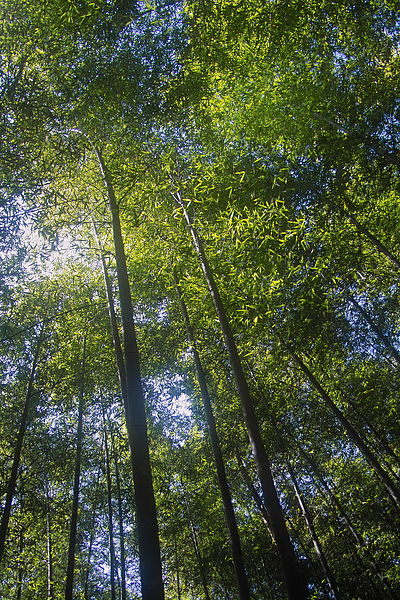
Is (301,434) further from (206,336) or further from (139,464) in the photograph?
(139,464)

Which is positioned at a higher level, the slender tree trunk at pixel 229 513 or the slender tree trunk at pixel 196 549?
the slender tree trunk at pixel 196 549

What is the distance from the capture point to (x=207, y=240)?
4.48m

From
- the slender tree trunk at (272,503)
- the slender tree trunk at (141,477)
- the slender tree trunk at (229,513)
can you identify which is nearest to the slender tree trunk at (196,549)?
the slender tree trunk at (229,513)

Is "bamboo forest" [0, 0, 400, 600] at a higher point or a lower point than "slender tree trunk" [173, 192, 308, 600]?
higher

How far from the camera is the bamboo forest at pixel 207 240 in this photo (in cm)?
294

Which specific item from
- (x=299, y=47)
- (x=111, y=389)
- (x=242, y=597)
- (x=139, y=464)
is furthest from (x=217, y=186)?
(x=111, y=389)

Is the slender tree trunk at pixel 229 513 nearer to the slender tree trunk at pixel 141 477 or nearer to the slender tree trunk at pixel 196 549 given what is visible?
the slender tree trunk at pixel 141 477

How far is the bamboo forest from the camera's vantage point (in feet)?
9.65

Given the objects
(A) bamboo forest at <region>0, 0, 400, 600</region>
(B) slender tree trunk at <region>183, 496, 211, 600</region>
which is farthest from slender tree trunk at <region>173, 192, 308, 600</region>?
(B) slender tree trunk at <region>183, 496, 211, 600</region>

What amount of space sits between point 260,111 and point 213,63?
1.45 m

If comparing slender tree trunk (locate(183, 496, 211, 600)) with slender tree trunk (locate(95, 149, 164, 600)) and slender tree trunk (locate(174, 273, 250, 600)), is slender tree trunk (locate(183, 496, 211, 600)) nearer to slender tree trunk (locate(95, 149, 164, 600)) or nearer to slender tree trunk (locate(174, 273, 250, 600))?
slender tree trunk (locate(174, 273, 250, 600))

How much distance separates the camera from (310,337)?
192 inches

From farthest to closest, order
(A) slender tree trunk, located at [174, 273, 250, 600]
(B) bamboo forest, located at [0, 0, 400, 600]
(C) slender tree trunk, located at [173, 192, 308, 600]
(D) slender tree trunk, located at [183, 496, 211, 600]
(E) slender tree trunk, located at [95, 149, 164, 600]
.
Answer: (D) slender tree trunk, located at [183, 496, 211, 600]
(A) slender tree trunk, located at [174, 273, 250, 600]
(B) bamboo forest, located at [0, 0, 400, 600]
(C) slender tree trunk, located at [173, 192, 308, 600]
(E) slender tree trunk, located at [95, 149, 164, 600]

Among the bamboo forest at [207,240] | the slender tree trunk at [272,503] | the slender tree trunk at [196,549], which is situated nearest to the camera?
the slender tree trunk at [272,503]
